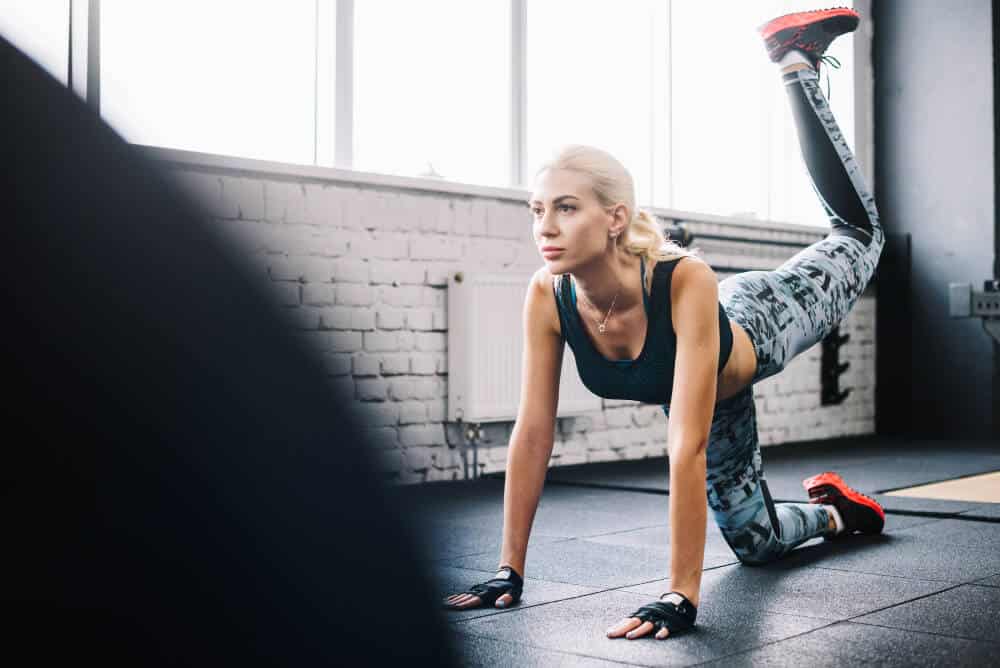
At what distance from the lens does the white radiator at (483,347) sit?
13.2ft

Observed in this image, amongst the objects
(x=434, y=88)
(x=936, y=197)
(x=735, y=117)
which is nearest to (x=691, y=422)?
(x=434, y=88)

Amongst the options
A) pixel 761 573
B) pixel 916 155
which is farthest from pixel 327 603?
pixel 916 155

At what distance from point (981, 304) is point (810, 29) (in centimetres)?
365

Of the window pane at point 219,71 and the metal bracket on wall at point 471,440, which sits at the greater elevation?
the window pane at point 219,71

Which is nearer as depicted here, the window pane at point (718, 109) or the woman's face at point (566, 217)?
the woman's face at point (566, 217)

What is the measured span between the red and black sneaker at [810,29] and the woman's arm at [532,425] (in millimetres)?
1036

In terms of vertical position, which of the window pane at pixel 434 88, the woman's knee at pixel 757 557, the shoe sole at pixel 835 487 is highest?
the window pane at pixel 434 88

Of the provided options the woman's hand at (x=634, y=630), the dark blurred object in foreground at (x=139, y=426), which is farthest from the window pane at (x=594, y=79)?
the dark blurred object in foreground at (x=139, y=426)

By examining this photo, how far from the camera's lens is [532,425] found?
6.31 feet

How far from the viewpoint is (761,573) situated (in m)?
2.30

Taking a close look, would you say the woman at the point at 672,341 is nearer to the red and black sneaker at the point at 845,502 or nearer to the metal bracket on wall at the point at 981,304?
the red and black sneaker at the point at 845,502

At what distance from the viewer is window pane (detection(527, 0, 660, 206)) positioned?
180 inches

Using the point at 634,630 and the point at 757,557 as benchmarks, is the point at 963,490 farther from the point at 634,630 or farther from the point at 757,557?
the point at 634,630

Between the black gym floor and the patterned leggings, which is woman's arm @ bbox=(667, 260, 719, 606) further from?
the patterned leggings
